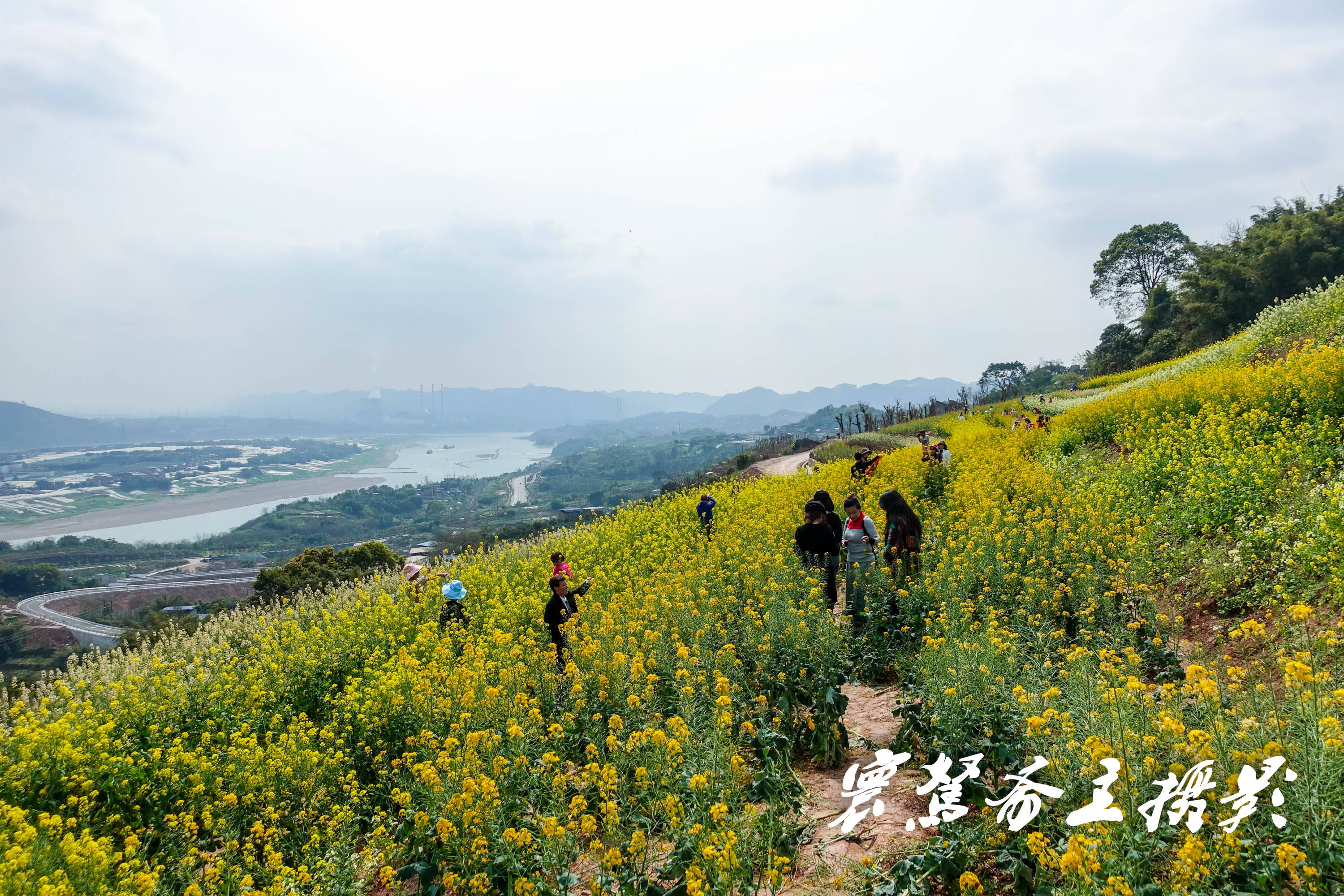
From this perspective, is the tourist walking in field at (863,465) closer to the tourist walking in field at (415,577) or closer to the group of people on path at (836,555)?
the group of people on path at (836,555)

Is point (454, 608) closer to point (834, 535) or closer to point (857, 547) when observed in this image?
point (834, 535)

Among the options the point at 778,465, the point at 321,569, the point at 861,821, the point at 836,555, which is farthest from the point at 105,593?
the point at 861,821

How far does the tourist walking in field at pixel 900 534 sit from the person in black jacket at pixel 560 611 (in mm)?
4218

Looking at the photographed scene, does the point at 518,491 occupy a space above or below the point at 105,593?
below

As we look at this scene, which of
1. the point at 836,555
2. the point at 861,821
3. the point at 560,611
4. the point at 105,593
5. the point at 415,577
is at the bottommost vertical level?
the point at 105,593

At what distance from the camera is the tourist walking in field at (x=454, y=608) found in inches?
379

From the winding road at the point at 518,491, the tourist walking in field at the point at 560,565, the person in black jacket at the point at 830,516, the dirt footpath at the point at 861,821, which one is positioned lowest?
Answer: the winding road at the point at 518,491

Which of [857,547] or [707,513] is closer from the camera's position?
[857,547]

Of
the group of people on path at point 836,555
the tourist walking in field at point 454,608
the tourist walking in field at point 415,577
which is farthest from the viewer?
the tourist walking in field at point 415,577

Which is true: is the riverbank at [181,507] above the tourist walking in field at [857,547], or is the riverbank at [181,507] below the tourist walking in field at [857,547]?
below

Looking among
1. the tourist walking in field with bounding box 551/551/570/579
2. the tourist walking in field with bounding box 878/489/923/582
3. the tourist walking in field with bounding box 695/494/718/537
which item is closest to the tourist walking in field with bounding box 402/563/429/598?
the tourist walking in field with bounding box 551/551/570/579

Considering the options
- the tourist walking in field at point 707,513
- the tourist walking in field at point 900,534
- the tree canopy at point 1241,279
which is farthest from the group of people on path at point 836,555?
the tree canopy at point 1241,279

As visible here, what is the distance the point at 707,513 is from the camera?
15.0 meters

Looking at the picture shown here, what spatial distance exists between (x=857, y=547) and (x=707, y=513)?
6333mm
